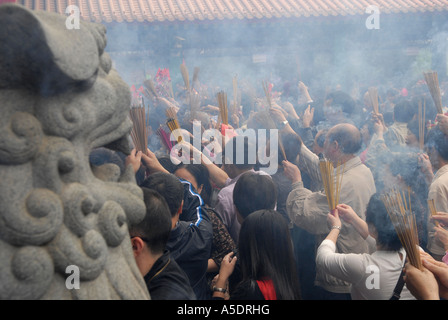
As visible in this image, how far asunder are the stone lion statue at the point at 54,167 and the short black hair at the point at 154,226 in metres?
0.30

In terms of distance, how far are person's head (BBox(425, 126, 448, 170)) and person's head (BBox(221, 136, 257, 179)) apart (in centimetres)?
107

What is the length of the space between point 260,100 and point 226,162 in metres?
3.17

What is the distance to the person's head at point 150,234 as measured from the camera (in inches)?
54.8

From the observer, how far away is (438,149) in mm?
2543

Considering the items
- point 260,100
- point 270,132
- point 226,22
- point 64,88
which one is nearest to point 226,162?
point 270,132

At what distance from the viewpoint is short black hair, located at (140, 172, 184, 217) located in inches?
73.0

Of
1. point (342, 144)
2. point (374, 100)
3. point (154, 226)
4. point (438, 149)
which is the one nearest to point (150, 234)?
point (154, 226)

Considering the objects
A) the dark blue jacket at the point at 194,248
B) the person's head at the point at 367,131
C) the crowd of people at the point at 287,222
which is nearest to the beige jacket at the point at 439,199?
the crowd of people at the point at 287,222

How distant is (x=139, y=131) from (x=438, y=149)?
171 cm

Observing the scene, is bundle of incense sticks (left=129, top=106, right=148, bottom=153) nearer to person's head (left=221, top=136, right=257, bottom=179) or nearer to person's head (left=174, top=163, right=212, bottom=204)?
person's head (left=174, top=163, right=212, bottom=204)

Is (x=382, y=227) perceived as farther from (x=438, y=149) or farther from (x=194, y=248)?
(x=438, y=149)

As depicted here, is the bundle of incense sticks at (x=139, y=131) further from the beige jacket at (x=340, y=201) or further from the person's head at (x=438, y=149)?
the person's head at (x=438, y=149)

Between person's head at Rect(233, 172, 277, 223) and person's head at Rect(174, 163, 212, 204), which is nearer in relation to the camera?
person's head at Rect(233, 172, 277, 223)

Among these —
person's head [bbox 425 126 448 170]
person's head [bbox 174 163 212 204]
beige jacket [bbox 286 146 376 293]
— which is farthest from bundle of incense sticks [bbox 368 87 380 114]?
person's head [bbox 174 163 212 204]
